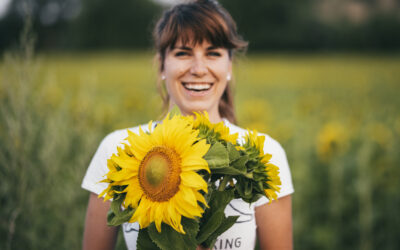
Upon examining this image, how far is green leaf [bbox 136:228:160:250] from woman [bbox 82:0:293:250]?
1.73ft

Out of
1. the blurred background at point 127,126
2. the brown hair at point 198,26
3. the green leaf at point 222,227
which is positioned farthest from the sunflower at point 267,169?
the blurred background at point 127,126

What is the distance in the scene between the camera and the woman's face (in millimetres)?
1466

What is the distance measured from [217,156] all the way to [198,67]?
2.49 feet

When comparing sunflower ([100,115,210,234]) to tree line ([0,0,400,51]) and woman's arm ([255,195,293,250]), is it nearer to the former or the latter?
woman's arm ([255,195,293,250])

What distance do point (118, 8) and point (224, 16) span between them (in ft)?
115

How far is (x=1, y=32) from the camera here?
1548 centimetres

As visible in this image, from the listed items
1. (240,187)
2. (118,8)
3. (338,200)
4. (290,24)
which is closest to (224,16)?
(240,187)

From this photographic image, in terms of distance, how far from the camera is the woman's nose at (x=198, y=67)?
4.72 ft

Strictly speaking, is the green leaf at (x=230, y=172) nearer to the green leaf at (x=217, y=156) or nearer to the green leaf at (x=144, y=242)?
the green leaf at (x=217, y=156)

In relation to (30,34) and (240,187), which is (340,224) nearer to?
(240,187)

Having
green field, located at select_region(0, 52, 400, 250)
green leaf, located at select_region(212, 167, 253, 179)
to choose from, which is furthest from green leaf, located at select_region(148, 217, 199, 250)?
green field, located at select_region(0, 52, 400, 250)

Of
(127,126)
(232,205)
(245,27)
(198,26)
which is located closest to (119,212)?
(232,205)

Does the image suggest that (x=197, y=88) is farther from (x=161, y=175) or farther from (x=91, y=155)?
(x=91, y=155)

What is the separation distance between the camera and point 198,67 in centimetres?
144
